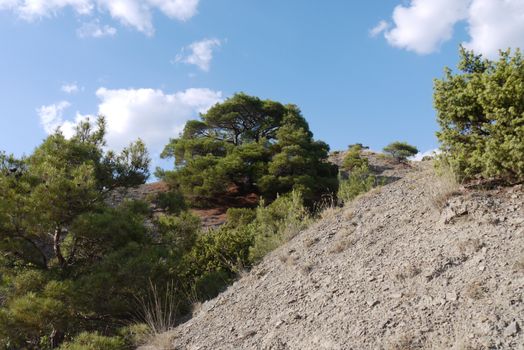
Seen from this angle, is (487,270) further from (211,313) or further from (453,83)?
(211,313)

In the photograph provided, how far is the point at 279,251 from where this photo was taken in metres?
8.09

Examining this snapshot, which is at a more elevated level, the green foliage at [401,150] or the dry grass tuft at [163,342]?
the green foliage at [401,150]

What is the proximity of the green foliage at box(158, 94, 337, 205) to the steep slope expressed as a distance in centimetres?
1287

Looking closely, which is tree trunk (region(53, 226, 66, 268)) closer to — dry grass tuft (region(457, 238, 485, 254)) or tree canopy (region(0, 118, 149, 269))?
tree canopy (region(0, 118, 149, 269))

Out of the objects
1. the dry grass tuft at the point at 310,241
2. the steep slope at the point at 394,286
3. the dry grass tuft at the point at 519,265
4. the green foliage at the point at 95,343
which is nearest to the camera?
the steep slope at the point at 394,286

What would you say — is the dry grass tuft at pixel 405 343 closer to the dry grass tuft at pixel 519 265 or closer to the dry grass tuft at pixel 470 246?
the dry grass tuft at pixel 519 265

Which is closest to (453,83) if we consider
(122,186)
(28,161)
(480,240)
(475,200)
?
(475,200)

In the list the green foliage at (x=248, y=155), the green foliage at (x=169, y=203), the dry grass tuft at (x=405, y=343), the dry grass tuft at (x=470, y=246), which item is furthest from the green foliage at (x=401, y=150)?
the dry grass tuft at (x=405, y=343)

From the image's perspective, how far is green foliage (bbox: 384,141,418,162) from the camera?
32.5 metres

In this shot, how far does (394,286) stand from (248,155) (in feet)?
61.5

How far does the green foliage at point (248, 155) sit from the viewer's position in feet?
71.3

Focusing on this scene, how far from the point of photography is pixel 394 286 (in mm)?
4738

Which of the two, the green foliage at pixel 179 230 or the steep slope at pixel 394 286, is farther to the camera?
the green foliage at pixel 179 230

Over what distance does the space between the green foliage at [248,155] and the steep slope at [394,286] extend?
12874 millimetres
